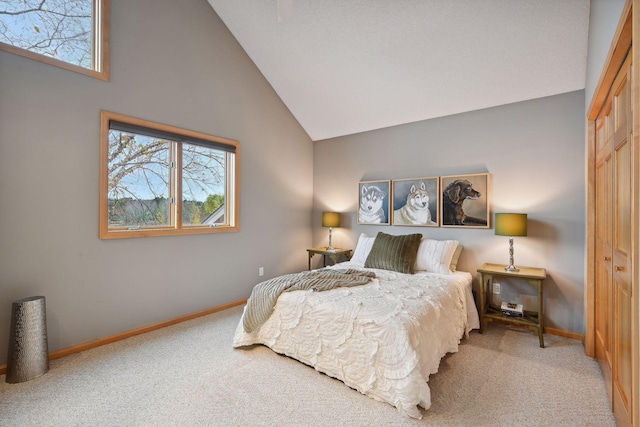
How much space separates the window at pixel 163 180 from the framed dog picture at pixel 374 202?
1835 mm

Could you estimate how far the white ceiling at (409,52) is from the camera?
8.73 feet

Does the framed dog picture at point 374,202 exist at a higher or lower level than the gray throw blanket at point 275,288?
higher

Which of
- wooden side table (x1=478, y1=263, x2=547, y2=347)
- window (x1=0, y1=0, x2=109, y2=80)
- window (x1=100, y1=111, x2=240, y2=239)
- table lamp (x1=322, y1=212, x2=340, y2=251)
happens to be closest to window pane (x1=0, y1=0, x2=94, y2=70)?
window (x1=0, y1=0, x2=109, y2=80)

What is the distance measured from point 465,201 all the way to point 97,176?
391 cm

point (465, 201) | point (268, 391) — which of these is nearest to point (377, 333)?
point (268, 391)

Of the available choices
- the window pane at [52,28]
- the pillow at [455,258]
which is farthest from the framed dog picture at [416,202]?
the window pane at [52,28]

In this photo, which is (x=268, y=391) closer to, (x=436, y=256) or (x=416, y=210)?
(x=436, y=256)

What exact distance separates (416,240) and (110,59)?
3.66m

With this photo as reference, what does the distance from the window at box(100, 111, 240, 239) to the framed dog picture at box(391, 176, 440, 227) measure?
2195 mm

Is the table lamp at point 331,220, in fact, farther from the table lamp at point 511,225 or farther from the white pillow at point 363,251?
the table lamp at point 511,225

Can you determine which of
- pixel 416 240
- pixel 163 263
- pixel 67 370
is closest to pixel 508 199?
pixel 416 240

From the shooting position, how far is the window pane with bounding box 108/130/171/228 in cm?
300

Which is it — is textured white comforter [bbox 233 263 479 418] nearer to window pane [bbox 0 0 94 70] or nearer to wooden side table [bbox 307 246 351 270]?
wooden side table [bbox 307 246 351 270]

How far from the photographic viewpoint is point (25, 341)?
2227 millimetres
